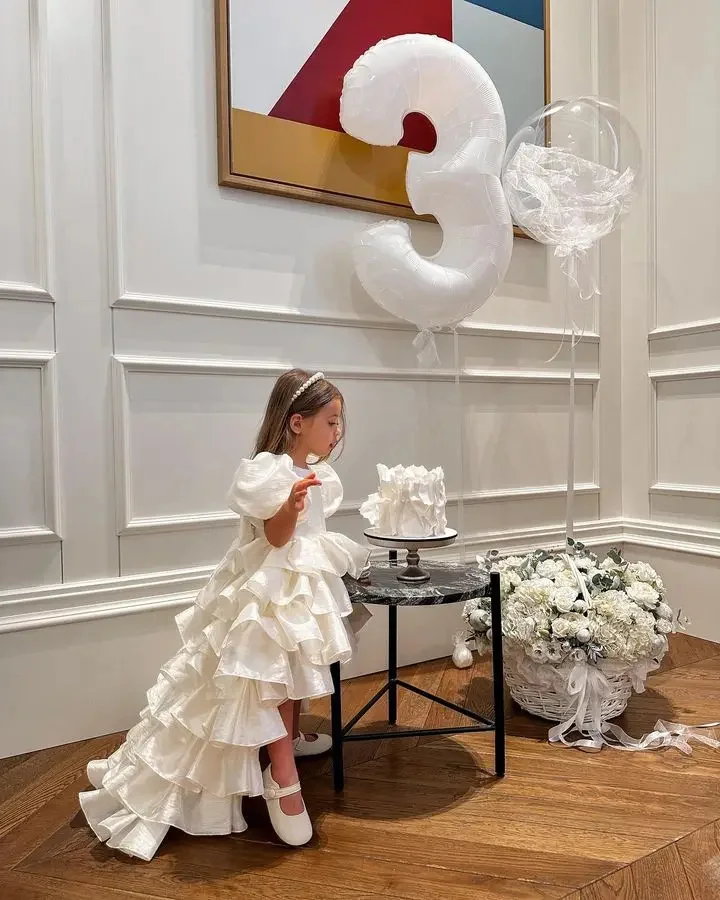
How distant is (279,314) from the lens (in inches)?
87.6

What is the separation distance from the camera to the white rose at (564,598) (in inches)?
75.6

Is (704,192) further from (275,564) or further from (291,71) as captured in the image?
(275,564)

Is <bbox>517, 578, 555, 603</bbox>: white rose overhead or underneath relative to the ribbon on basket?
overhead

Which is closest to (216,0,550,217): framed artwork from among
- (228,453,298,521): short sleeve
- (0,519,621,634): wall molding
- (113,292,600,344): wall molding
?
(113,292,600,344): wall molding

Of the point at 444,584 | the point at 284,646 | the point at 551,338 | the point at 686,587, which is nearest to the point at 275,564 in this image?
the point at 284,646

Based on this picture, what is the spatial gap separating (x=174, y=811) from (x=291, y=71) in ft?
6.84

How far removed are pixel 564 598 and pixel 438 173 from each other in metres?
1.30

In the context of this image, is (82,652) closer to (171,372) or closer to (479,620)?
(171,372)

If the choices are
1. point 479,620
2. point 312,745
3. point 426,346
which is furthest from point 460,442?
point 312,745

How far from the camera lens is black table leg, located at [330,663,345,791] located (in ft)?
5.19

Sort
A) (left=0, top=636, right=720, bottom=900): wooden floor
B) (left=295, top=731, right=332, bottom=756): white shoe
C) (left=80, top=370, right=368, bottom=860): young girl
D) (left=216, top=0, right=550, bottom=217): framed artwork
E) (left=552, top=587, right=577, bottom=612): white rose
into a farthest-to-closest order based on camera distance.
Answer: (left=216, top=0, right=550, bottom=217): framed artwork → (left=552, top=587, right=577, bottom=612): white rose → (left=295, top=731, right=332, bottom=756): white shoe → (left=80, top=370, right=368, bottom=860): young girl → (left=0, top=636, right=720, bottom=900): wooden floor

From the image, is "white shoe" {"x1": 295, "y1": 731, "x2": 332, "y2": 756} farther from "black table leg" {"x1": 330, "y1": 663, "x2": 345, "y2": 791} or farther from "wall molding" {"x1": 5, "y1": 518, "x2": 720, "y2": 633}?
"wall molding" {"x1": 5, "y1": 518, "x2": 720, "y2": 633}

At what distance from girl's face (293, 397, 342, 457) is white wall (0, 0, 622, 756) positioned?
624 millimetres

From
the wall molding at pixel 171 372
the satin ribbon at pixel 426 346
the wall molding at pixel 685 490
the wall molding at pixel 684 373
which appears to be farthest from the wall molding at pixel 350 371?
the wall molding at pixel 685 490
